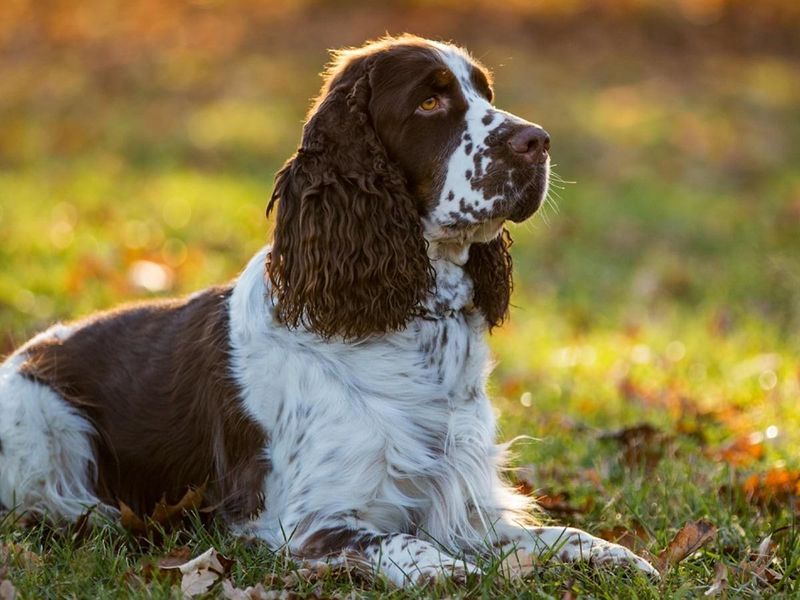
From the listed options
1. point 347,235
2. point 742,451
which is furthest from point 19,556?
point 742,451

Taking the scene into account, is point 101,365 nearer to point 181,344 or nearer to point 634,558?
point 181,344

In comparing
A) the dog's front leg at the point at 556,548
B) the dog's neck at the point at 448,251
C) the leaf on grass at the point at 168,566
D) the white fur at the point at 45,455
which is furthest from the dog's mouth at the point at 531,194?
the white fur at the point at 45,455

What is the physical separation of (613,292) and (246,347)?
5.48 metres

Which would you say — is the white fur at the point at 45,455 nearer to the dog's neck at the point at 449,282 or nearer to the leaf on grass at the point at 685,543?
the dog's neck at the point at 449,282

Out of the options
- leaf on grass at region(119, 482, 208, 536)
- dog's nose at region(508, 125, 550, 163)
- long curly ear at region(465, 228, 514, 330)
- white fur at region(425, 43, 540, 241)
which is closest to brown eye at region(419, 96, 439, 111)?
white fur at region(425, 43, 540, 241)

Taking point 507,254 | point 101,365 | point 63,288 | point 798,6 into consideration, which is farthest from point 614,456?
point 798,6

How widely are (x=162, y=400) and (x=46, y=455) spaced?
1.65 feet

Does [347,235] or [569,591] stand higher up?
[347,235]

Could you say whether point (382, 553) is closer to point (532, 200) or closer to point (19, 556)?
point (19, 556)

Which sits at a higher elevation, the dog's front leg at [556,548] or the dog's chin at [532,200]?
the dog's chin at [532,200]

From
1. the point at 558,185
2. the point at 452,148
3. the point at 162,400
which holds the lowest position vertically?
the point at 162,400

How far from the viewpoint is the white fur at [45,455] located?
13.9 feet

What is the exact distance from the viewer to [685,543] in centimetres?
373

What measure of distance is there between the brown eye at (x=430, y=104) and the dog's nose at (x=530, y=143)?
0.95ft
